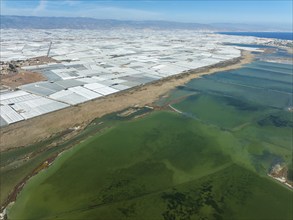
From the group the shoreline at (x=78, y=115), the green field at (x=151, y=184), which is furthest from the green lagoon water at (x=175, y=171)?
the shoreline at (x=78, y=115)

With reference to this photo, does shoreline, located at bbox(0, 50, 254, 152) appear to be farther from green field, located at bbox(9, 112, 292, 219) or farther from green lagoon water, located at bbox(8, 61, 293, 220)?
green field, located at bbox(9, 112, 292, 219)

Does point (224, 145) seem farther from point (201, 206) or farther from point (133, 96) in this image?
point (133, 96)

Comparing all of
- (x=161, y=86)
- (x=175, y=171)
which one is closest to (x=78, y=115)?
(x=175, y=171)

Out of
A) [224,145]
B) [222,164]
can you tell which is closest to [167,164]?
[222,164]

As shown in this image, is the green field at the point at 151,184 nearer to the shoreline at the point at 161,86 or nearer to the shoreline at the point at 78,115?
the shoreline at the point at 161,86

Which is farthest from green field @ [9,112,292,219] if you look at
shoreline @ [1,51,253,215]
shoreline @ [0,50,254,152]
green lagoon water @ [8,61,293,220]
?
shoreline @ [0,50,254,152]
